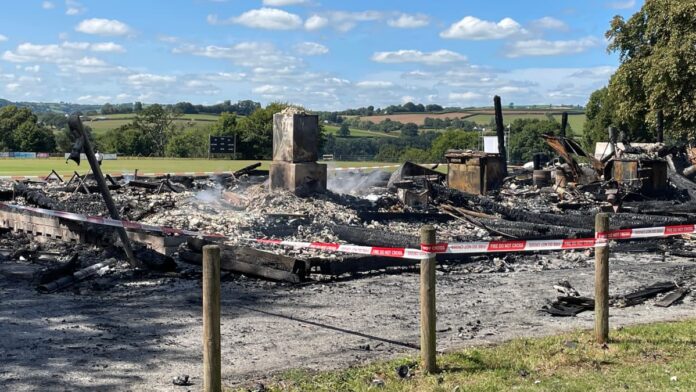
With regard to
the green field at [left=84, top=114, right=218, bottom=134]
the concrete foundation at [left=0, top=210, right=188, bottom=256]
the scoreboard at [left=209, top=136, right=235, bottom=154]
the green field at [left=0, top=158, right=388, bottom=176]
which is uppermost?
the green field at [left=84, top=114, right=218, bottom=134]

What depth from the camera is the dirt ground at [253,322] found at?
6430mm

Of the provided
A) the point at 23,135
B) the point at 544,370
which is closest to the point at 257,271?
the point at 544,370

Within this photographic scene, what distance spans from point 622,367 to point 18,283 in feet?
26.4

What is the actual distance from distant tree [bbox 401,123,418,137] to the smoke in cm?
9319

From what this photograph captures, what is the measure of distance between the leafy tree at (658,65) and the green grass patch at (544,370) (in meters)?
25.9

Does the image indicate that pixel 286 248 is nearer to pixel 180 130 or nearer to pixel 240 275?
pixel 240 275

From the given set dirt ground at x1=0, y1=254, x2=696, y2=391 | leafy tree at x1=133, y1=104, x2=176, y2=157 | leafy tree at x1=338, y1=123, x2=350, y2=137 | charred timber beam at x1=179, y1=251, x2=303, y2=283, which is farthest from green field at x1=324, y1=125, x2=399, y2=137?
dirt ground at x1=0, y1=254, x2=696, y2=391

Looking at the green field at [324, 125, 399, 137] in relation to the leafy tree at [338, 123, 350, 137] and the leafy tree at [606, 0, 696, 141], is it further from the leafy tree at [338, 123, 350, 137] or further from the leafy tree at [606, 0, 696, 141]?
the leafy tree at [606, 0, 696, 141]

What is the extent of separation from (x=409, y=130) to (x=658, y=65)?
308 ft

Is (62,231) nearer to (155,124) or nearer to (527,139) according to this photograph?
(527,139)

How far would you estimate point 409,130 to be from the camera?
124m

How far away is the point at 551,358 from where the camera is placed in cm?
649

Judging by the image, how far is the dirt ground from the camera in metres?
6.43

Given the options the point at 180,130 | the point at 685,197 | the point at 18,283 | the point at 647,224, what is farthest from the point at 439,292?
the point at 180,130
